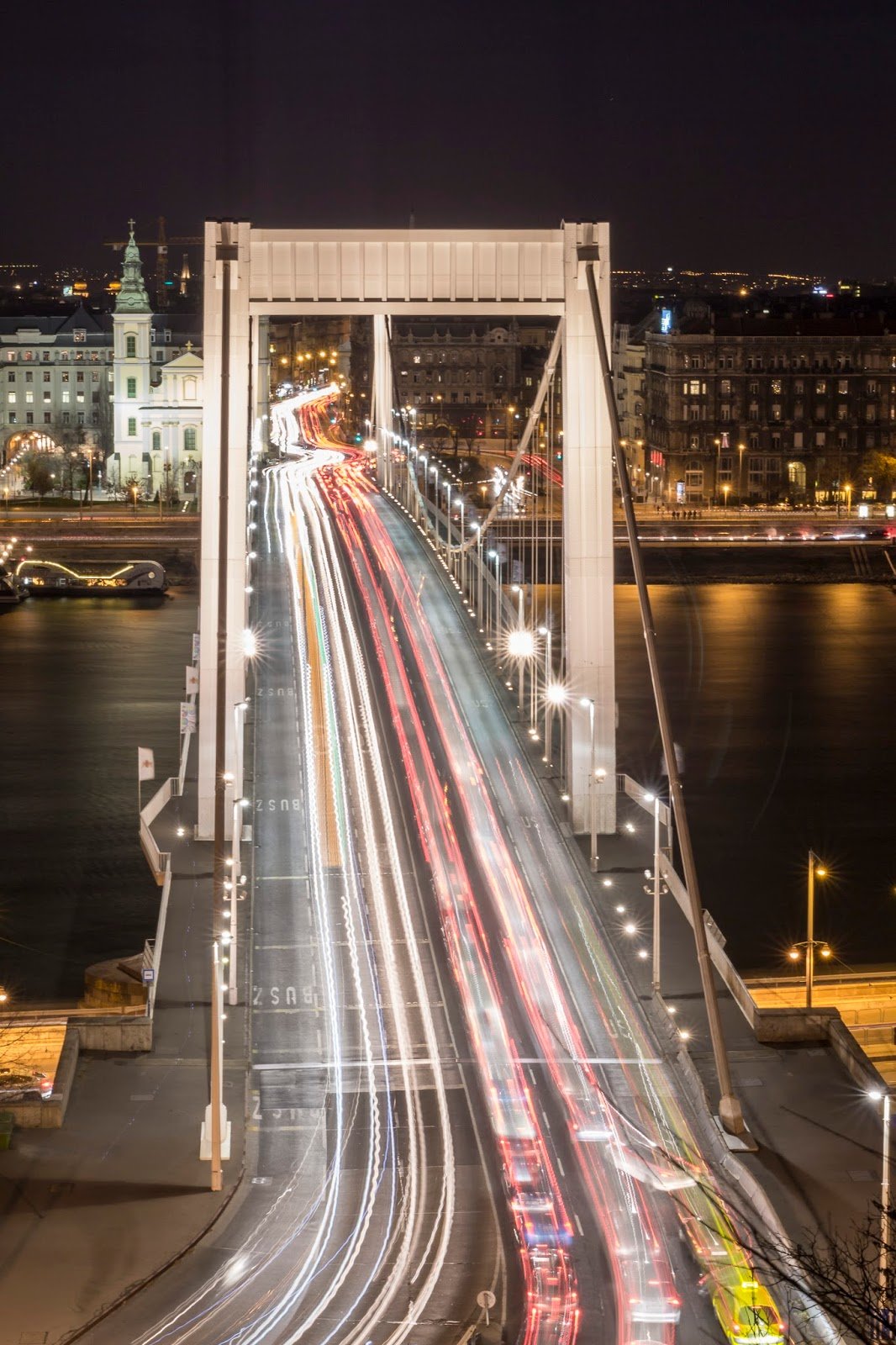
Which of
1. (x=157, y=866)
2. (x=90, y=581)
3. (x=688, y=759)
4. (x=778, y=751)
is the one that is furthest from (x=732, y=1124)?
(x=90, y=581)

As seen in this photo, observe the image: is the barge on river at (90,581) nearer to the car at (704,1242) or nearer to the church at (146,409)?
the church at (146,409)

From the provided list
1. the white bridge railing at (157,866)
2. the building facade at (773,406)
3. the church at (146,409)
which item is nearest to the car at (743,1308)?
the white bridge railing at (157,866)

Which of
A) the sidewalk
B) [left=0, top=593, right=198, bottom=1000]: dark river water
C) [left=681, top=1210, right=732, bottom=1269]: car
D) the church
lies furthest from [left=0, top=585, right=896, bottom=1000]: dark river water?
the church

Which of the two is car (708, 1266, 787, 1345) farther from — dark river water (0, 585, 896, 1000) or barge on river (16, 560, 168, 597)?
barge on river (16, 560, 168, 597)

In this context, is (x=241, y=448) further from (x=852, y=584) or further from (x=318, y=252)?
(x=852, y=584)

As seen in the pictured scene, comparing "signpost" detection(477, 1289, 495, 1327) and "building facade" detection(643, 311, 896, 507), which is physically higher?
"building facade" detection(643, 311, 896, 507)

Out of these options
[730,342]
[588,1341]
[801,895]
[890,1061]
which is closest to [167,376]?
[730,342]

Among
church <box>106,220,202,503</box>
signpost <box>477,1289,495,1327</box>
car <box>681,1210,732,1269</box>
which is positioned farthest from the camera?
church <box>106,220,202,503</box>

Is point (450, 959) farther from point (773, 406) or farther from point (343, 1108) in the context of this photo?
point (773, 406)
